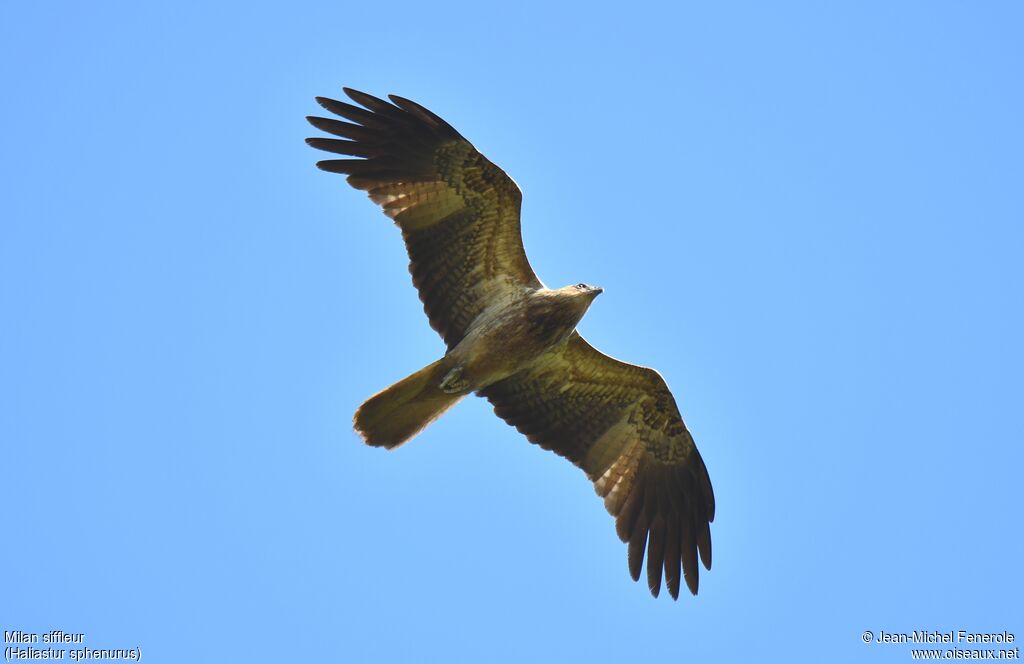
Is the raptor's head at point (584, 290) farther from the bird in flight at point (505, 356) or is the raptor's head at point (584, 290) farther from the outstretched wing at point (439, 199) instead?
the outstretched wing at point (439, 199)

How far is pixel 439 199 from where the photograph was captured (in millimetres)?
12289

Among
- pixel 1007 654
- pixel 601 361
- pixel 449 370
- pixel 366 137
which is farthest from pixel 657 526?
pixel 366 137

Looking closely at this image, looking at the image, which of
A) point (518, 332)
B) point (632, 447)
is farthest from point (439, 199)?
point (632, 447)

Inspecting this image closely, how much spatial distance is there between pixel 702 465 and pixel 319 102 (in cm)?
549

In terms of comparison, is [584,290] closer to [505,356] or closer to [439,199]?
[505,356]

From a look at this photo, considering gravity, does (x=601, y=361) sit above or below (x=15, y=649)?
above

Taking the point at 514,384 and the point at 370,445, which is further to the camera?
the point at 514,384

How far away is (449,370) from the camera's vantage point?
12023 millimetres

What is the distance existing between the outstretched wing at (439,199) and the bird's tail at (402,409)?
62cm

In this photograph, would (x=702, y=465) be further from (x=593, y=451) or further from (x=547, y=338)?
(x=547, y=338)

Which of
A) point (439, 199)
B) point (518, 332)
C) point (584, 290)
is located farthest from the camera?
point (439, 199)

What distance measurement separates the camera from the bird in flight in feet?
39.4

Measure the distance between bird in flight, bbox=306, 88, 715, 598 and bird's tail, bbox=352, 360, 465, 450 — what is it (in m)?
0.01

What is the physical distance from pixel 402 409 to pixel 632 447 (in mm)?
2774
